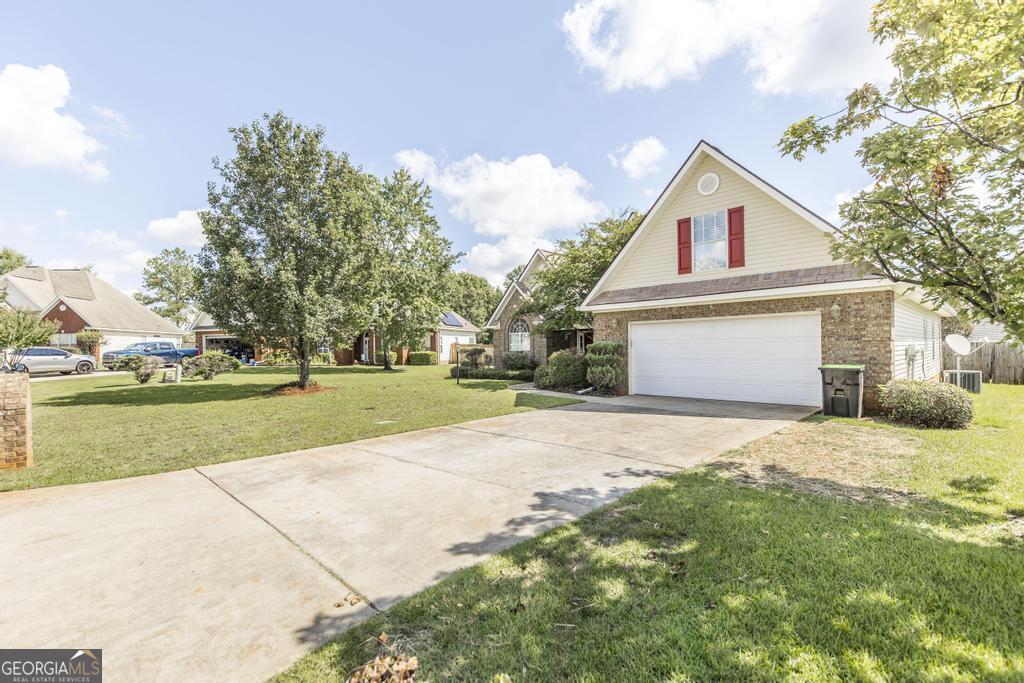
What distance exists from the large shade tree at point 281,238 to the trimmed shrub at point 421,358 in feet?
61.3

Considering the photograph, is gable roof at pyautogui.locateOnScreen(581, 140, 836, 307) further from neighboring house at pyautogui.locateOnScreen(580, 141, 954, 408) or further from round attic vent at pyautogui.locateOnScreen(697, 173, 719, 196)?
round attic vent at pyautogui.locateOnScreen(697, 173, 719, 196)

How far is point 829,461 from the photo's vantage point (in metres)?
5.79

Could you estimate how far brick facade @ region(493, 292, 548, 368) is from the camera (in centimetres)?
2269

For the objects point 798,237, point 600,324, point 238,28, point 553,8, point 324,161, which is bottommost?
point 600,324

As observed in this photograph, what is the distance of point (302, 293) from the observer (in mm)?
13867

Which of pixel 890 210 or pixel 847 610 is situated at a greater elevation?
pixel 890 210

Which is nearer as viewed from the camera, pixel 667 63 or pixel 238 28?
pixel 238 28

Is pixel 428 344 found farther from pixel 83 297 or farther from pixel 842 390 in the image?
pixel 842 390

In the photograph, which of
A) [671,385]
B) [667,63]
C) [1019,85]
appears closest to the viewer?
[1019,85]

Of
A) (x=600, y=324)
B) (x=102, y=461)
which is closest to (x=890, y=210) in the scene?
(x=600, y=324)

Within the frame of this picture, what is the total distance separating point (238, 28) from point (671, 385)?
14658 mm

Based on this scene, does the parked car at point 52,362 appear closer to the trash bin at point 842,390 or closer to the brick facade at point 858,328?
the brick facade at point 858,328

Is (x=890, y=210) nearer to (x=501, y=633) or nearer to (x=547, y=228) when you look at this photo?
(x=501, y=633)

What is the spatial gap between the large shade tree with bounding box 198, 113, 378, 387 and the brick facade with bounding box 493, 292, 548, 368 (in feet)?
34.9
